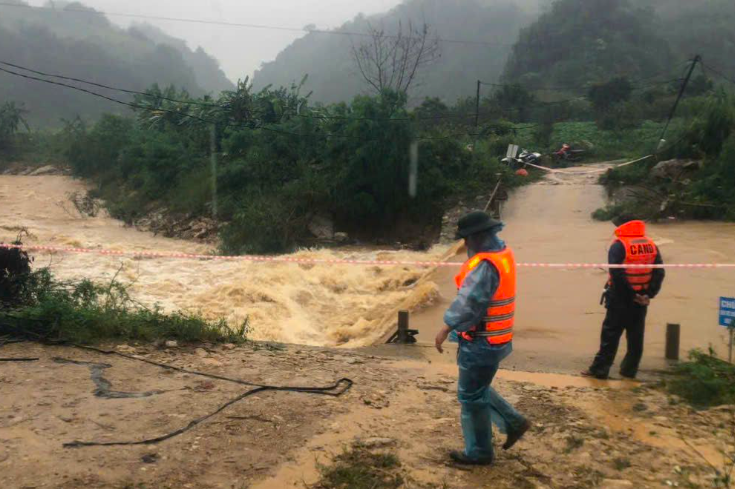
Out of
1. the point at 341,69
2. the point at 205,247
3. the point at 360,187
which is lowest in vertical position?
the point at 205,247

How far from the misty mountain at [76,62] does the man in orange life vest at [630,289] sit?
7251 cm

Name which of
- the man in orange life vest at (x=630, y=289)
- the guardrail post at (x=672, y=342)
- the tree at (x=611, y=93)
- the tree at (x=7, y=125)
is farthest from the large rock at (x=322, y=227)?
the tree at (x=7, y=125)

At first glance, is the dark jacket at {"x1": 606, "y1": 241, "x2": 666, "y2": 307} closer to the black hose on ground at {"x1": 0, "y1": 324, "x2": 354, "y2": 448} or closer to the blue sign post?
the blue sign post

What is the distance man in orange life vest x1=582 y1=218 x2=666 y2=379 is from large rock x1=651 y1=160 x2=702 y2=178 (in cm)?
1564

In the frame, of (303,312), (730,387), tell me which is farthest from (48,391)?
(303,312)

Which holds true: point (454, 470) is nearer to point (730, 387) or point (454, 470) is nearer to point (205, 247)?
point (730, 387)

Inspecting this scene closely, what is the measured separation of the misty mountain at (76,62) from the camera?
269ft

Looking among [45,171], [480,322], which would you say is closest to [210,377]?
[480,322]

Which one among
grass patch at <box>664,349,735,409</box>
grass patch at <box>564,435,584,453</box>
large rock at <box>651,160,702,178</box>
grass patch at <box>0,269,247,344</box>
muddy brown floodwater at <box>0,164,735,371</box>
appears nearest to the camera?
grass patch at <box>564,435,584,453</box>

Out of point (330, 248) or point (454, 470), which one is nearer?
point (454, 470)

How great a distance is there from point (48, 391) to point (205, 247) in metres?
18.3

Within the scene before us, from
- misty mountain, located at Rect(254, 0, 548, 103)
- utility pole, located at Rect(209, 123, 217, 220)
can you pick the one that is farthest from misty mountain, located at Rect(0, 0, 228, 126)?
utility pole, located at Rect(209, 123, 217, 220)

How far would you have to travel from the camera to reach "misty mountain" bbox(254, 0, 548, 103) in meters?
76.3

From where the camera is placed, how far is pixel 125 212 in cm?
2889
